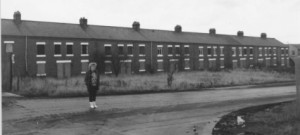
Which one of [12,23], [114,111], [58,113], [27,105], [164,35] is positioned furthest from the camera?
[164,35]

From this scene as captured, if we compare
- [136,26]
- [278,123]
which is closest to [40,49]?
[136,26]

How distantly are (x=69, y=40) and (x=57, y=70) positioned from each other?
3952 millimetres

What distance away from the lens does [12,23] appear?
41.8m

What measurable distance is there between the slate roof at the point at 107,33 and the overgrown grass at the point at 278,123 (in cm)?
3437

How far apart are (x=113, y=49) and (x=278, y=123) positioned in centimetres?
4031

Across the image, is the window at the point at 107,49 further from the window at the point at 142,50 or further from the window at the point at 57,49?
the window at the point at 57,49

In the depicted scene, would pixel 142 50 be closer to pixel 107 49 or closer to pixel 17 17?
pixel 107 49

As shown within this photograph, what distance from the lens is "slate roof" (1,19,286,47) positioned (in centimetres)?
4141

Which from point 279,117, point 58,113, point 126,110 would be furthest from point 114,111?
point 279,117

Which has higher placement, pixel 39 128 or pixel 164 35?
pixel 164 35

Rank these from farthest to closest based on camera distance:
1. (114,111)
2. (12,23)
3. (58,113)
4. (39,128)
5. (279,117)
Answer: (12,23) → (114,111) → (58,113) → (279,117) → (39,128)

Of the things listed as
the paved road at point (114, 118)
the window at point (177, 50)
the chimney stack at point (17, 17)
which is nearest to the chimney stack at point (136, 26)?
the window at point (177, 50)

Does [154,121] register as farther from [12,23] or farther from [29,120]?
[12,23]

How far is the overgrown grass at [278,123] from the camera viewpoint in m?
7.12
